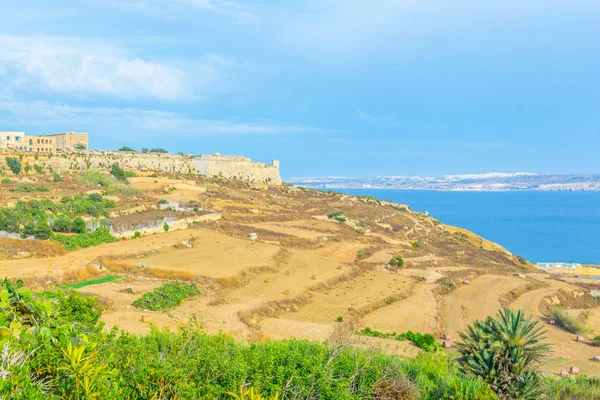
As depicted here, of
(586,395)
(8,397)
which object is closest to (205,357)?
(8,397)

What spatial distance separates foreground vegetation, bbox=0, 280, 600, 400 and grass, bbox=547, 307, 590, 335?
42.0 feet

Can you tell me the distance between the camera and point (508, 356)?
35.2ft

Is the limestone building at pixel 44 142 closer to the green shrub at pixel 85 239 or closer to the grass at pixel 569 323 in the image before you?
the green shrub at pixel 85 239

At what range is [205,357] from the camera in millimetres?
8648

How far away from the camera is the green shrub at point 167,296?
18250mm

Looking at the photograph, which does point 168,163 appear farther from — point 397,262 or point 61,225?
point 397,262

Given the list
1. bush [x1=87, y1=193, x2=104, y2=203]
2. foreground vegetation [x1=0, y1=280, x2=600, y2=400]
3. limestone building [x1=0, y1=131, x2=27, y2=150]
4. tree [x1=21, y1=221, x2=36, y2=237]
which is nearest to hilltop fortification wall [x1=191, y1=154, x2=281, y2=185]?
limestone building [x1=0, y1=131, x2=27, y2=150]

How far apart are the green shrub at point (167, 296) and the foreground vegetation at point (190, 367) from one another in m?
5.20

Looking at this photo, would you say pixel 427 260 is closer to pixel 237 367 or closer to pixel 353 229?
pixel 353 229

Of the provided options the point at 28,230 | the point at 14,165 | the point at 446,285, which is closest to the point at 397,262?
the point at 446,285

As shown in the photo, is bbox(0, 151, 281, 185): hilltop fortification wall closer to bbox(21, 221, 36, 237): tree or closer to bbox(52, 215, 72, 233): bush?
bbox(52, 215, 72, 233): bush

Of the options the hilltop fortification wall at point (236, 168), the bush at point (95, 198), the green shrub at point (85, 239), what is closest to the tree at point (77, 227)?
the green shrub at point (85, 239)

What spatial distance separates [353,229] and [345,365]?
3580cm

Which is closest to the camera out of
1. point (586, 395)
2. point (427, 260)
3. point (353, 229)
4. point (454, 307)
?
point (586, 395)
